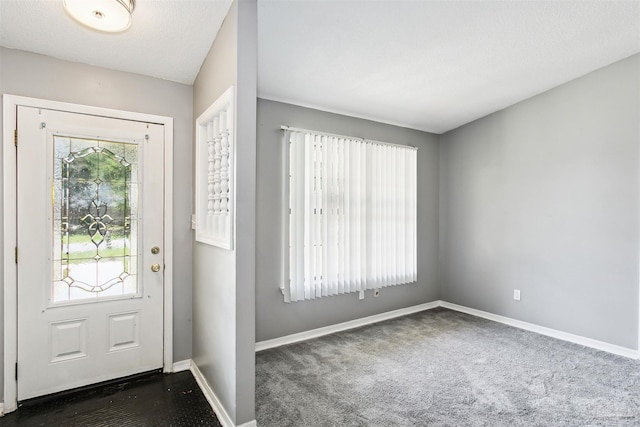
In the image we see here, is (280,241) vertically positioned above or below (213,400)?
Answer: above

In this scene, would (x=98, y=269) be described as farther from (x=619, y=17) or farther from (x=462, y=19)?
(x=619, y=17)

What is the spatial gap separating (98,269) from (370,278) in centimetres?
265

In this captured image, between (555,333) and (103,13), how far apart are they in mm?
4710

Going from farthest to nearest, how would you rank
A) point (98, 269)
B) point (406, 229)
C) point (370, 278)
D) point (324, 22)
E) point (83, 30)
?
point (406, 229), point (370, 278), point (98, 269), point (324, 22), point (83, 30)

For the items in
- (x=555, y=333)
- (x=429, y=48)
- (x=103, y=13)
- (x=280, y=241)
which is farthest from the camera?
(x=555, y=333)

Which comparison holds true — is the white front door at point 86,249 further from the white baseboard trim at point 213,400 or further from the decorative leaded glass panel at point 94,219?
the white baseboard trim at point 213,400

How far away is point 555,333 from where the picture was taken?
346 cm

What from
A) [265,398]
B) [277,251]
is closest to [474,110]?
[277,251]

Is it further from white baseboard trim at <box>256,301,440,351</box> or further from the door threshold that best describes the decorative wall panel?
white baseboard trim at <box>256,301,440,351</box>

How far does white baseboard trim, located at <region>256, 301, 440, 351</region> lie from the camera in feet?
10.5

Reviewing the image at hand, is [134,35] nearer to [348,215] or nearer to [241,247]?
[241,247]

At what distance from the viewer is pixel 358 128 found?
12.4 feet

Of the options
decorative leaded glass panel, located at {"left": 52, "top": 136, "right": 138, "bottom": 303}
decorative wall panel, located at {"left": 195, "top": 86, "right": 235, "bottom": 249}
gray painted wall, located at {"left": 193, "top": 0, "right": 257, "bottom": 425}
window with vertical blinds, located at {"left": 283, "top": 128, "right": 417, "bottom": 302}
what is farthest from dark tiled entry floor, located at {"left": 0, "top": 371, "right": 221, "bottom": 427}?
window with vertical blinds, located at {"left": 283, "top": 128, "right": 417, "bottom": 302}

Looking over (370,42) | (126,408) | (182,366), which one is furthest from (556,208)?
(126,408)
